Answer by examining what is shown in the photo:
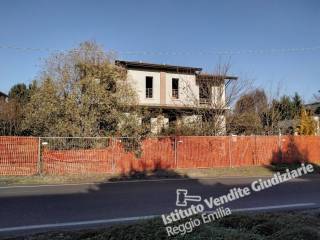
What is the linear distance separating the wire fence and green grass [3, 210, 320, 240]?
433 inches

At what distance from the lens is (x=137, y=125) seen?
824 inches

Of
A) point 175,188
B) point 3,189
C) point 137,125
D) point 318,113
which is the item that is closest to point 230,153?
point 137,125

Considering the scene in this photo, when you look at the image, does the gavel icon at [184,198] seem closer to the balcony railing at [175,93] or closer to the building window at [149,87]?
the building window at [149,87]

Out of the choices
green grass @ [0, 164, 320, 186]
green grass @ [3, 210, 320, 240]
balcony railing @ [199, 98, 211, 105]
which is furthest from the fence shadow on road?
green grass @ [3, 210, 320, 240]

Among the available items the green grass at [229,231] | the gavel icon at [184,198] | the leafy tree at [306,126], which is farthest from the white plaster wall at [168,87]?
the green grass at [229,231]

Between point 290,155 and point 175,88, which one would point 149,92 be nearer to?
point 175,88

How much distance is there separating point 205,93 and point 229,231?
2383cm

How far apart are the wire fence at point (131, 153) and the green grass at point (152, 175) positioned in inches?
28.3

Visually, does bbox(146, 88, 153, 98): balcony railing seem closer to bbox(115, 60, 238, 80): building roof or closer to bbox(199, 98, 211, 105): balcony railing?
bbox(115, 60, 238, 80): building roof

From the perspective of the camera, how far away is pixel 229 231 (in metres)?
5.62

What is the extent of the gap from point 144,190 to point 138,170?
251 inches

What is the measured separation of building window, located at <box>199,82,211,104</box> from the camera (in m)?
28.5

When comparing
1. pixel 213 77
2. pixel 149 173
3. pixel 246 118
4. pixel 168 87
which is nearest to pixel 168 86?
pixel 168 87

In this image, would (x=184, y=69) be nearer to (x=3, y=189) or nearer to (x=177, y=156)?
(x=177, y=156)
